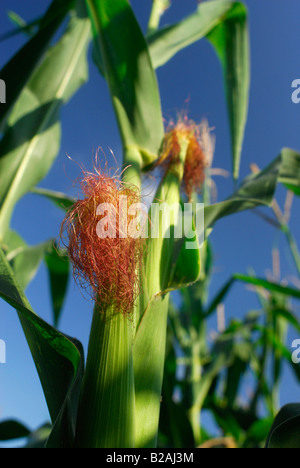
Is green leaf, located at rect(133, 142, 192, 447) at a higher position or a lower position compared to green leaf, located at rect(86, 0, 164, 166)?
lower

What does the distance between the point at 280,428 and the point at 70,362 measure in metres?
0.36

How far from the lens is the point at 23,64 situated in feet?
2.22

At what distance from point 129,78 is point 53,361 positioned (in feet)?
1.82

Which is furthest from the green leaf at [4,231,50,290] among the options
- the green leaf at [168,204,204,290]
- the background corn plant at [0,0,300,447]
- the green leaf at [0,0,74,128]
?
the green leaf at [168,204,204,290]

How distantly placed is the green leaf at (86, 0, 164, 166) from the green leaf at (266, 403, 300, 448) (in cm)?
52

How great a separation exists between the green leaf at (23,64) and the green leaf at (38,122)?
0.58 feet

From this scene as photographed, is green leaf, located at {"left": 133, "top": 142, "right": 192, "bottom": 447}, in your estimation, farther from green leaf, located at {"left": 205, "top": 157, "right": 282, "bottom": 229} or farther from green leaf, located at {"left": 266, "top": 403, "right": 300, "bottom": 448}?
green leaf, located at {"left": 266, "top": 403, "right": 300, "bottom": 448}

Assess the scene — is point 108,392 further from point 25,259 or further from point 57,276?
point 57,276

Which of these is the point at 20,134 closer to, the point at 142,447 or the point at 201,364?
the point at 142,447

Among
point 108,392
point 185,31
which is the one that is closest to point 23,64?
point 185,31

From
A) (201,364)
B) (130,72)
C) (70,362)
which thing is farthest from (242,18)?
(201,364)

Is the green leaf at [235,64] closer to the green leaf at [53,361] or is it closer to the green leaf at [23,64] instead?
the green leaf at [23,64]

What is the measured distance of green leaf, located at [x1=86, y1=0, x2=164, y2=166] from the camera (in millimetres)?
706

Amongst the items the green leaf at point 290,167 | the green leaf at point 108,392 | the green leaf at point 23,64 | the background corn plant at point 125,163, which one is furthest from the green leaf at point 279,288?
the green leaf at point 23,64
